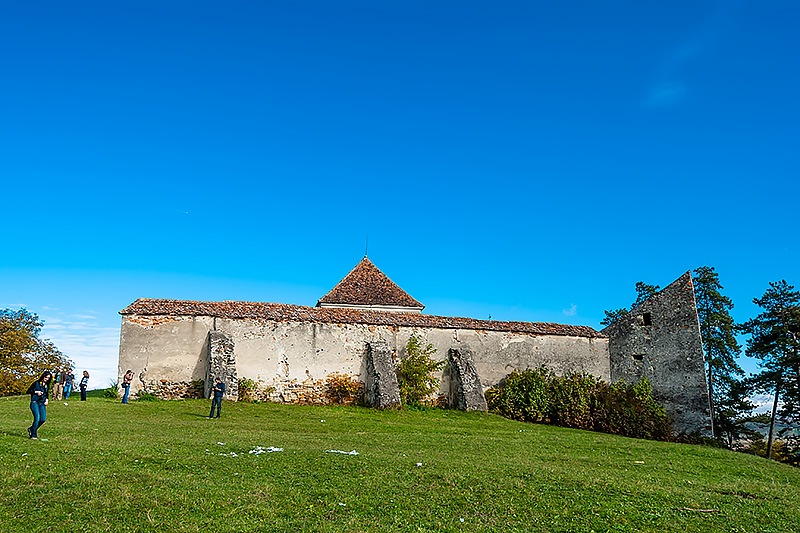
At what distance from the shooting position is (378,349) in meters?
21.2

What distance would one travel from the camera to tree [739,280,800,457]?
22.4 m

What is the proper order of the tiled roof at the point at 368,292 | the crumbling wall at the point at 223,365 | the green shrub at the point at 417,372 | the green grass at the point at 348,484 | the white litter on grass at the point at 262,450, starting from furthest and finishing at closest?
the tiled roof at the point at 368,292 → the green shrub at the point at 417,372 → the crumbling wall at the point at 223,365 → the white litter on grass at the point at 262,450 → the green grass at the point at 348,484

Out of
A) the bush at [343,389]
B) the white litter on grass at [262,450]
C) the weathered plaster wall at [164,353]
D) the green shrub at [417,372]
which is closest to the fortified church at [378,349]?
the weathered plaster wall at [164,353]

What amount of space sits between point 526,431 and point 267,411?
8524 mm

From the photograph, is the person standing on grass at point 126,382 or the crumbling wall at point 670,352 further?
the crumbling wall at point 670,352

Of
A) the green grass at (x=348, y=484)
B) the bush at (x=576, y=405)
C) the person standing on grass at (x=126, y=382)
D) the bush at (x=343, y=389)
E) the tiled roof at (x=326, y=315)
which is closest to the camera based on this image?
the green grass at (x=348, y=484)

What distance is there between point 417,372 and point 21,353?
66.9ft

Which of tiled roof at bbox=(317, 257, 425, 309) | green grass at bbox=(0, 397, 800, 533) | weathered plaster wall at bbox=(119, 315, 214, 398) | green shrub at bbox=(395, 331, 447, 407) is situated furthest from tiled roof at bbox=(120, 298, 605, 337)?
tiled roof at bbox=(317, 257, 425, 309)

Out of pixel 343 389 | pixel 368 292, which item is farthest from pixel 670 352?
pixel 368 292

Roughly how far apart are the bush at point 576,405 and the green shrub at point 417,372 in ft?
8.35

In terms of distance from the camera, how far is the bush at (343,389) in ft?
68.4

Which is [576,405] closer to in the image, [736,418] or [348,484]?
[736,418]

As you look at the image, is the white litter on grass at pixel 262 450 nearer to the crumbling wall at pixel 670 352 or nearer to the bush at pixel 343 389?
the bush at pixel 343 389

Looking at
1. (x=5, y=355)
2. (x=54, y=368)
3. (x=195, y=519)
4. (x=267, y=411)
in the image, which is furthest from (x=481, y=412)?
(x=5, y=355)
